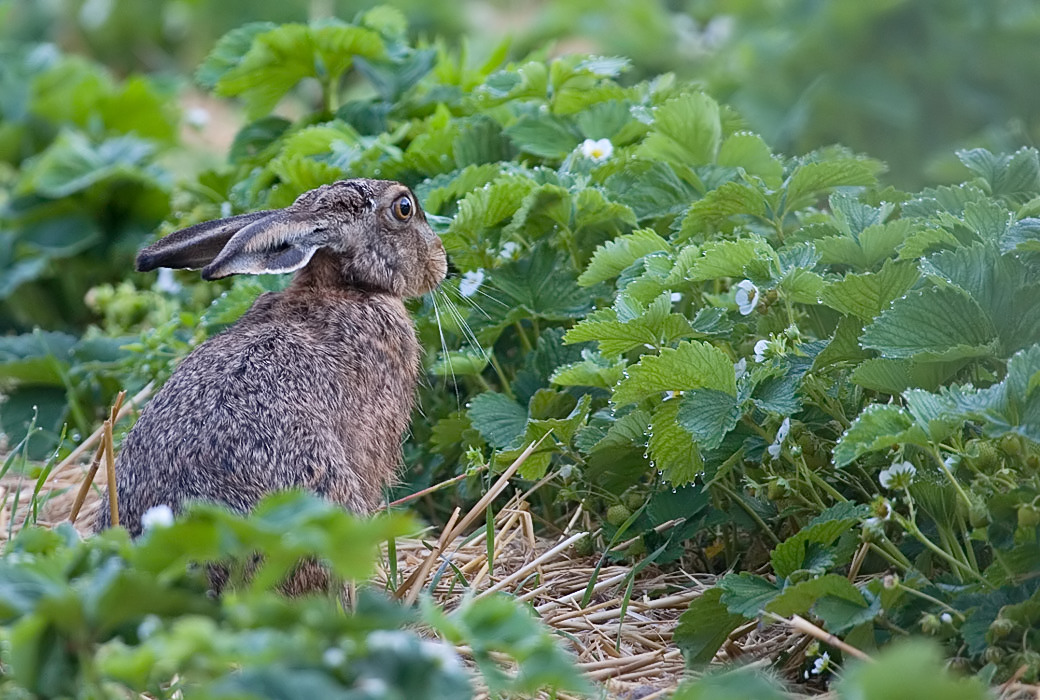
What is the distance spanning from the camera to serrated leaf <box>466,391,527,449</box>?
362 cm

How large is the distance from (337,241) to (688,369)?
1.40 m

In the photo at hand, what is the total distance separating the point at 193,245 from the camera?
363 centimetres

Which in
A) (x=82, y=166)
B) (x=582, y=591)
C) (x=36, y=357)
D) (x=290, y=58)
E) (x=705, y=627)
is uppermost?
(x=290, y=58)

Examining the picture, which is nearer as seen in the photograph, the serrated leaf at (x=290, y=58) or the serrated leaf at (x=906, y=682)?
the serrated leaf at (x=906, y=682)

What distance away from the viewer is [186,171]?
764cm

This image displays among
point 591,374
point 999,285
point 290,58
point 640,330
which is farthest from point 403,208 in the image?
point 999,285

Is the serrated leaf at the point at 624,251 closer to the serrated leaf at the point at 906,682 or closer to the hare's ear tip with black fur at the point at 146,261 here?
the hare's ear tip with black fur at the point at 146,261

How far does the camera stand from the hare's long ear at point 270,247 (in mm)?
3373

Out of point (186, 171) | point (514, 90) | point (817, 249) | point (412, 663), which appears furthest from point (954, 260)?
point (186, 171)

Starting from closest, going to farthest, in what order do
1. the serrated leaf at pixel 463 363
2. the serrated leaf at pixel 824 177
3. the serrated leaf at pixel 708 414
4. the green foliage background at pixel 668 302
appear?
the green foliage background at pixel 668 302 → the serrated leaf at pixel 708 414 → the serrated leaf at pixel 824 177 → the serrated leaf at pixel 463 363

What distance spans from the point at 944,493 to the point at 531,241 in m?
1.79

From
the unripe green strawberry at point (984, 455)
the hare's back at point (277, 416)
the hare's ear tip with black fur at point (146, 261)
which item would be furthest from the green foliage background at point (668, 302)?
the hare's ear tip with black fur at point (146, 261)

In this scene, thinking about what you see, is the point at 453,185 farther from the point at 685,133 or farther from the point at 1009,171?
the point at 1009,171

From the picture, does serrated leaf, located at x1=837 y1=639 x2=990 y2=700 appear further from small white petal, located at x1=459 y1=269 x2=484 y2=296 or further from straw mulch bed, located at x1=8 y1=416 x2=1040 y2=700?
small white petal, located at x1=459 y1=269 x2=484 y2=296
